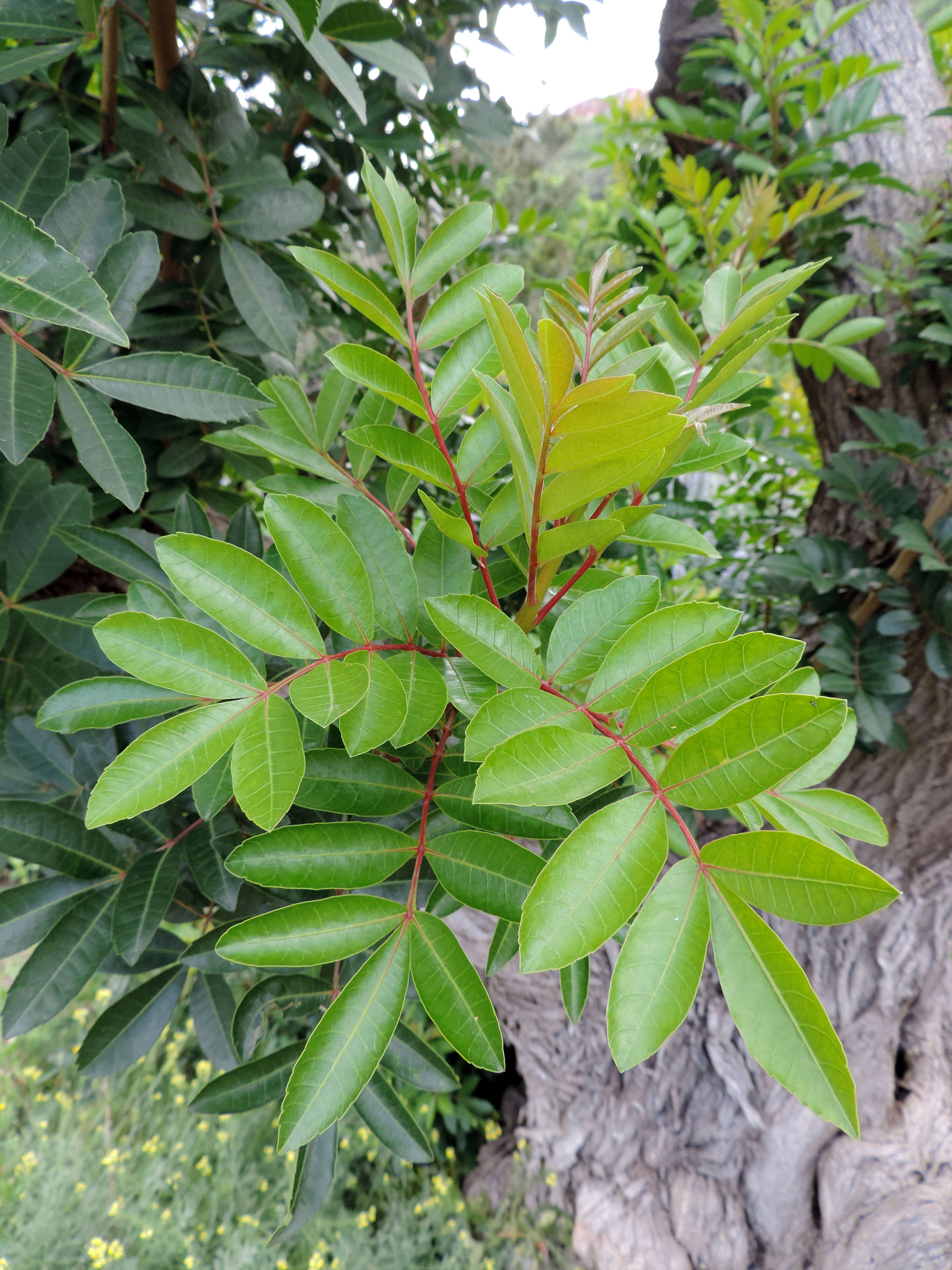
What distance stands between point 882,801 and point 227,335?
53.3 inches

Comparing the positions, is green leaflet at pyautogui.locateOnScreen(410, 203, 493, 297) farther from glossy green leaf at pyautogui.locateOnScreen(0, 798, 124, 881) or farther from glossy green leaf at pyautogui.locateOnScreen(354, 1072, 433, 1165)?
glossy green leaf at pyautogui.locateOnScreen(354, 1072, 433, 1165)

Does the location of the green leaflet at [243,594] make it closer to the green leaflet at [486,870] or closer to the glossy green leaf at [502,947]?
the green leaflet at [486,870]

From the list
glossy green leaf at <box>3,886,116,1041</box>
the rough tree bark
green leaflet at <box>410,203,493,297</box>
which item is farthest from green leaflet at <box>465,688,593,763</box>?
the rough tree bark

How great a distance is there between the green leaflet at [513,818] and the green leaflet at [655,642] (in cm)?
9

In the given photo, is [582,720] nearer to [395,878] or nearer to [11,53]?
[395,878]

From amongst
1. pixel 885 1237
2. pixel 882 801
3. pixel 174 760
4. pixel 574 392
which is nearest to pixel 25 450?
pixel 174 760

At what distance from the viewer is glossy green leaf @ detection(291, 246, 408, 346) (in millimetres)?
443

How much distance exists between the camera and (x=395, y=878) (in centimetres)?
65

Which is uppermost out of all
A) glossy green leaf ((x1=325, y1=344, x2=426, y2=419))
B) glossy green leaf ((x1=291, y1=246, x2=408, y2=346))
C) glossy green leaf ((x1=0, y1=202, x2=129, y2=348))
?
glossy green leaf ((x1=0, y1=202, x2=129, y2=348))

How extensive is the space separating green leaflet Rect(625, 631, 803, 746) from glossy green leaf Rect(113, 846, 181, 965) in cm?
45

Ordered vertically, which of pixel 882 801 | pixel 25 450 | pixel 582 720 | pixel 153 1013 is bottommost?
pixel 882 801

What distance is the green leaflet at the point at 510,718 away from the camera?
0.36m

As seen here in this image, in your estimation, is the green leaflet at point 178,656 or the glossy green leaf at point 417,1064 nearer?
the green leaflet at point 178,656

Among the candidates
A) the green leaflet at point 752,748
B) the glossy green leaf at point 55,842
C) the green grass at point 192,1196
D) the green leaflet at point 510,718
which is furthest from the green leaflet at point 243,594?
the green grass at point 192,1196
